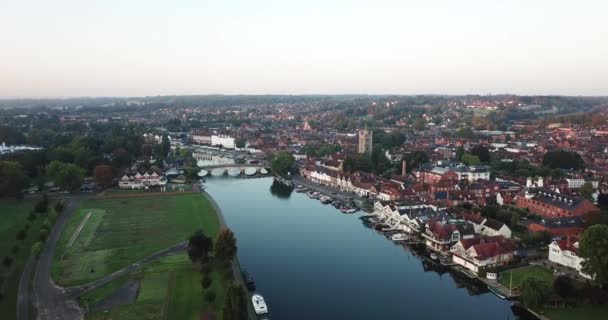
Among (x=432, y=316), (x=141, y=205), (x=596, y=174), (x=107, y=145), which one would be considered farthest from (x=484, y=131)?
(x=432, y=316)

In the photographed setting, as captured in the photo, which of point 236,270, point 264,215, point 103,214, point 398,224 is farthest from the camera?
point 264,215

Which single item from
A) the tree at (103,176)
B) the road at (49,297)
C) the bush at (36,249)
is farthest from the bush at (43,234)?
the tree at (103,176)

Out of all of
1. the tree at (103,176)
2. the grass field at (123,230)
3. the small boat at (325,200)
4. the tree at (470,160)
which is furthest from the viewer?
the tree at (470,160)

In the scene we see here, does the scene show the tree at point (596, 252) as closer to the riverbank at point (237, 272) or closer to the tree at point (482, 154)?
the riverbank at point (237, 272)

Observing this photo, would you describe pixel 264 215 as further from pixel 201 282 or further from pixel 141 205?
pixel 201 282

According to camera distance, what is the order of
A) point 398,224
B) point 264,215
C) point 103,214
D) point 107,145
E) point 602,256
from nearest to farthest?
1. point 602,256
2. point 398,224
3. point 103,214
4. point 264,215
5. point 107,145
